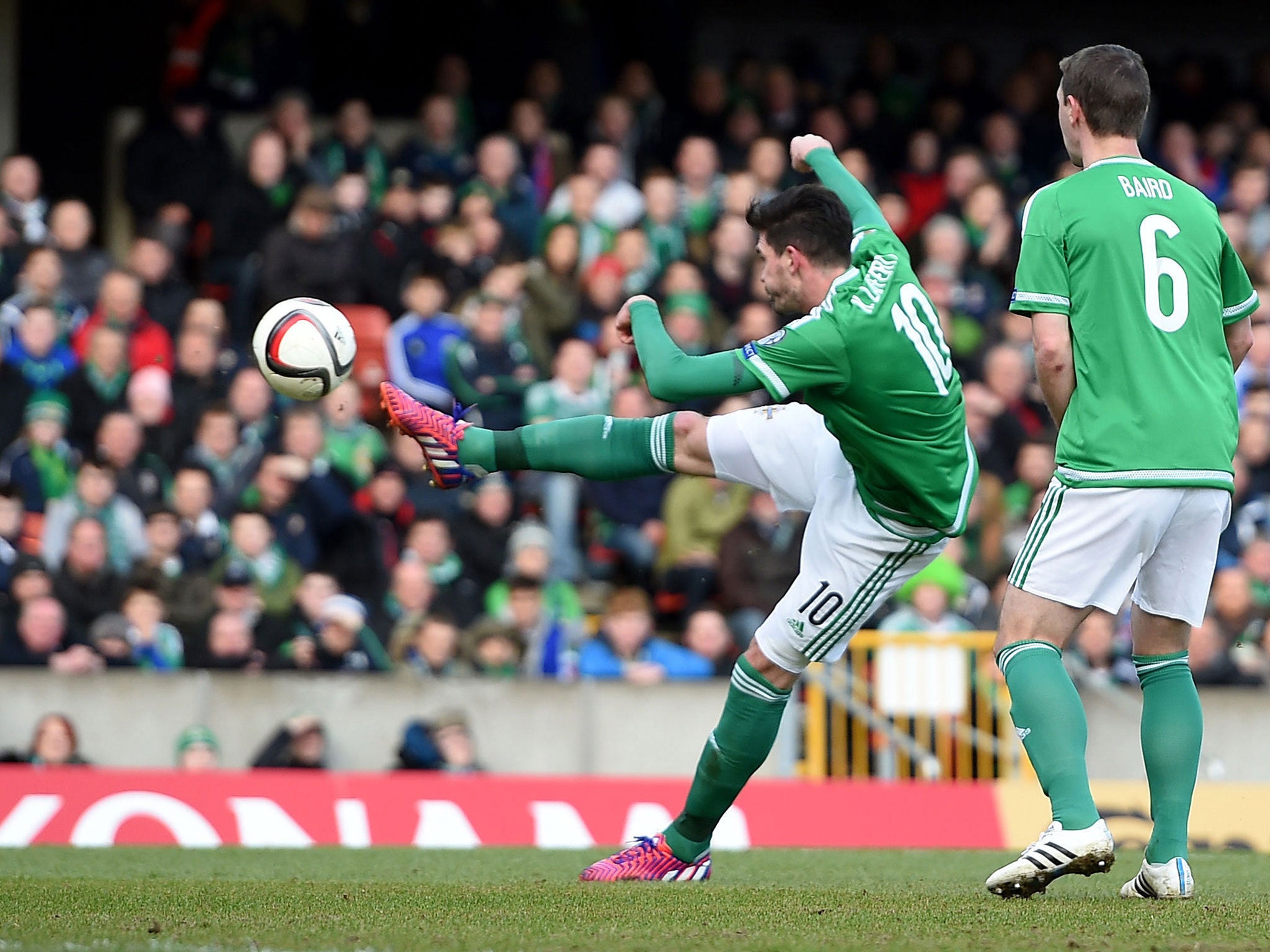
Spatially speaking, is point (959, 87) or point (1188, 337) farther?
point (959, 87)

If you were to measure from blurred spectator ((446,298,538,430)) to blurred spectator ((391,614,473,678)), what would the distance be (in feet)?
4.85

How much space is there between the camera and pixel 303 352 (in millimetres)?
6535

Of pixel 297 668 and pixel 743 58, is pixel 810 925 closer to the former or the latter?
pixel 297 668

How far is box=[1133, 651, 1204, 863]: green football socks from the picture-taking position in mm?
5543

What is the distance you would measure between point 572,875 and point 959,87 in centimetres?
1014

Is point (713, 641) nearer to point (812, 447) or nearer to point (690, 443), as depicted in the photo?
point (812, 447)

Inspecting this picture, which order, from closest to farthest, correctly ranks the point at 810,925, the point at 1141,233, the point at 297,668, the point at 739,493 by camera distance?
the point at 810,925
the point at 1141,233
the point at 297,668
the point at 739,493

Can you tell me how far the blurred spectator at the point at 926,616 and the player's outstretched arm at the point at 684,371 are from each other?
17.3 feet

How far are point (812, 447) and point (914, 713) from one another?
4.41 m

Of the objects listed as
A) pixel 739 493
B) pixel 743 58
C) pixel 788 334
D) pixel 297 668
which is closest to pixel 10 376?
pixel 297 668

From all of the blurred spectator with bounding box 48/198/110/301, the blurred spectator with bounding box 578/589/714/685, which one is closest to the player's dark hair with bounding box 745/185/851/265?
the blurred spectator with bounding box 578/589/714/685

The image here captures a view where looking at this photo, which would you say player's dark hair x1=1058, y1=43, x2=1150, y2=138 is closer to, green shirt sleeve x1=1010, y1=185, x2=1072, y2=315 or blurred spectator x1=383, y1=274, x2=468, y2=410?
green shirt sleeve x1=1010, y1=185, x2=1072, y2=315

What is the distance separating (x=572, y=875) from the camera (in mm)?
6625

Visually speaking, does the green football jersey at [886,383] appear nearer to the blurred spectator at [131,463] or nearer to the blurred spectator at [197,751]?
the blurred spectator at [197,751]
